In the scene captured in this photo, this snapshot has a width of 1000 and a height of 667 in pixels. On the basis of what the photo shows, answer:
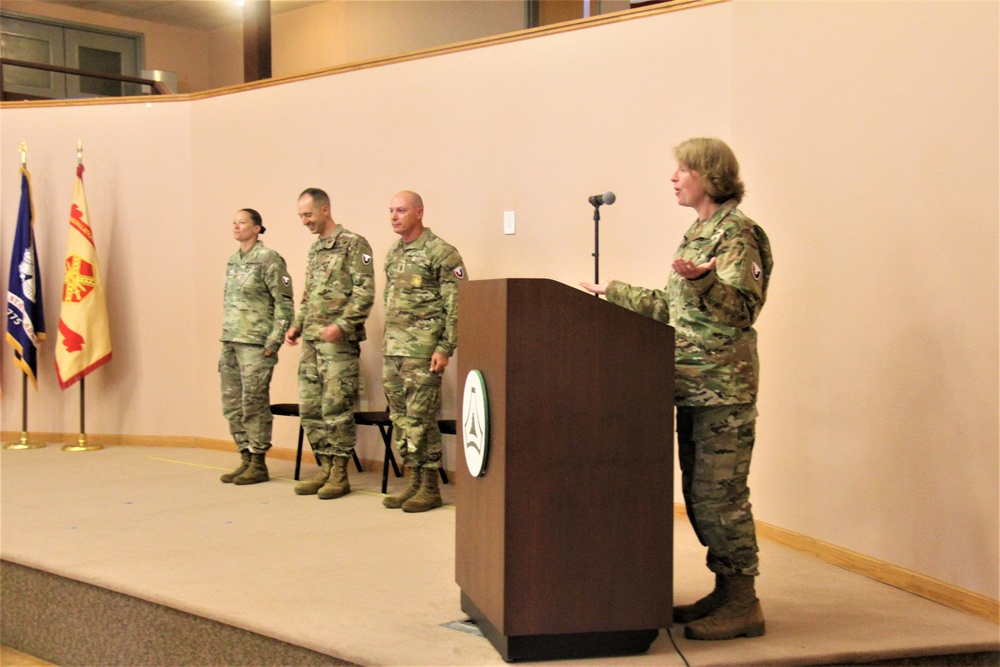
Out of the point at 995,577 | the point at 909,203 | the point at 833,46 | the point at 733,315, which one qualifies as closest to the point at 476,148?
the point at 833,46

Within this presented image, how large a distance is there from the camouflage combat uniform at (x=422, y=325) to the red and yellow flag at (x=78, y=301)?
2796 mm

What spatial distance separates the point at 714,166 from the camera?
2.62m

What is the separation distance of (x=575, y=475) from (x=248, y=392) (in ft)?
9.72

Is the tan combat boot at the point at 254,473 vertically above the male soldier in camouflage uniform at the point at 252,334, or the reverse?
the male soldier in camouflage uniform at the point at 252,334

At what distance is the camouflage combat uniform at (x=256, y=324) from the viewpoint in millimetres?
5004

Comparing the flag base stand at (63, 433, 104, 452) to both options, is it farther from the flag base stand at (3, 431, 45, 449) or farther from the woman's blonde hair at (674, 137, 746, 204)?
the woman's blonde hair at (674, 137, 746, 204)

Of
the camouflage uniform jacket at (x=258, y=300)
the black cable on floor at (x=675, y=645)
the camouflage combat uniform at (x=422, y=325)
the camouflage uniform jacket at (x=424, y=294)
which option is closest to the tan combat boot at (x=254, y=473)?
the camouflage uniform jacket at (x=258, y=300)

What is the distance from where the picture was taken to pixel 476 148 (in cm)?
507

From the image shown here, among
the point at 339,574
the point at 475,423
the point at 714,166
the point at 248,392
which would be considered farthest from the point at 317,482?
the point at 714,166

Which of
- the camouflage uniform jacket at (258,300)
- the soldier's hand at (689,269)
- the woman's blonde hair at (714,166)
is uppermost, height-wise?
the woman's blonde hair at (714,166)

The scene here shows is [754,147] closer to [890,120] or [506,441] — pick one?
[890,120]

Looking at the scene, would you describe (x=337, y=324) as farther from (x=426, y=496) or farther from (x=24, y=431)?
(x=24, y=431)

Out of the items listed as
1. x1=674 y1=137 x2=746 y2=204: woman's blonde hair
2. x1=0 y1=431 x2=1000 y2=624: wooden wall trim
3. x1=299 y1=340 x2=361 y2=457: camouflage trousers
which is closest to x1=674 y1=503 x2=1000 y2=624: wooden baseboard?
x1=0 y1=431 x2=1000 y2=624: wooden wall trim

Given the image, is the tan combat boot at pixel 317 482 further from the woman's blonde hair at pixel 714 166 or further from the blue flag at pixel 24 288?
the woman's blonde hair at pixel 714 166
